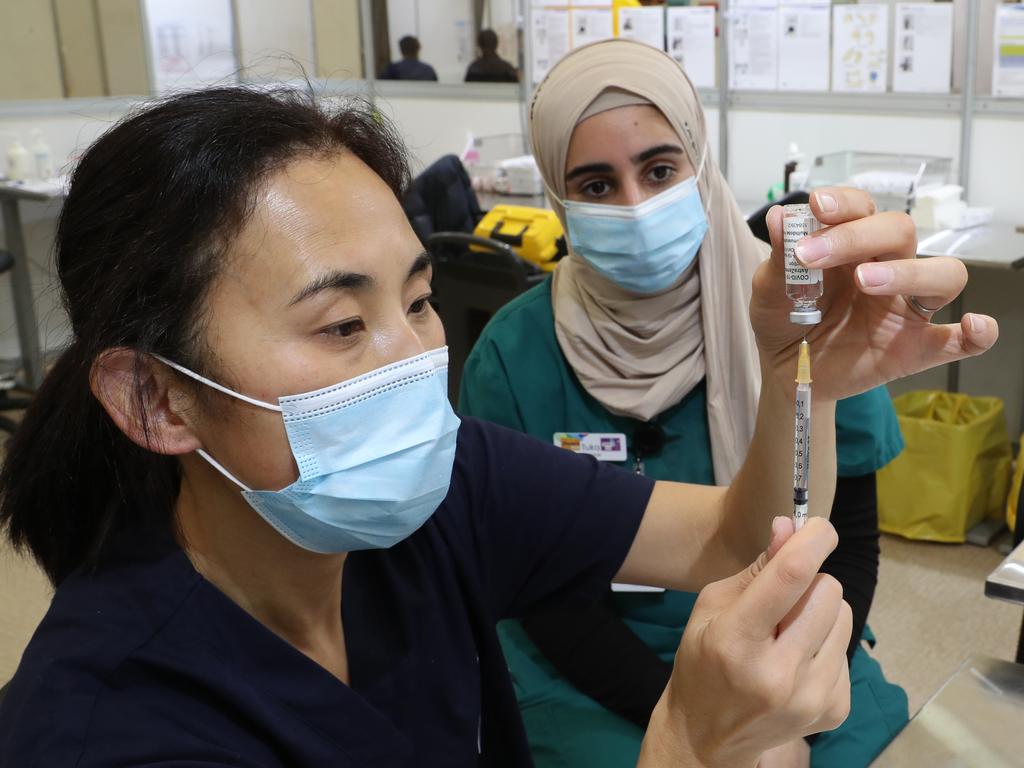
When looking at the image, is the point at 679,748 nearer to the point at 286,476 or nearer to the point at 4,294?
the point at 286,476

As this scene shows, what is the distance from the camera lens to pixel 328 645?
1099 mm

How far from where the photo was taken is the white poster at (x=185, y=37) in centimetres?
530

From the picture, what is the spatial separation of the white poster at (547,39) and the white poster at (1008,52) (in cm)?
186

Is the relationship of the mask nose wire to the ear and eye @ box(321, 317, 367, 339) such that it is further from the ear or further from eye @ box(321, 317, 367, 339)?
eye @ box(321, 317, 367, 339)

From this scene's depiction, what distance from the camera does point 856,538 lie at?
1.53 metres

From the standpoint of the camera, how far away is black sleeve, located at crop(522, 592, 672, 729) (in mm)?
1441

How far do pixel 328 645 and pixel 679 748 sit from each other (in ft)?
1.34

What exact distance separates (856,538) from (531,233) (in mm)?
2085

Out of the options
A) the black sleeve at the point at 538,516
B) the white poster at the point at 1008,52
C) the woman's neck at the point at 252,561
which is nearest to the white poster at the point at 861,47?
the white poster at the point at 1008,52

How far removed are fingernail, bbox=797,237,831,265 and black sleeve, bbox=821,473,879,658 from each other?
2.25ft

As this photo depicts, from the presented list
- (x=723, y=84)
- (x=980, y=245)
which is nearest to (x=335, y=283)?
(x=980, y=245)

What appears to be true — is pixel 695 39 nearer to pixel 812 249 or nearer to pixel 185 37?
pixel 185 37

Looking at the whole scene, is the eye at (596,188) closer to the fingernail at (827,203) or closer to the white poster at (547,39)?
the fingernail at (827,203)

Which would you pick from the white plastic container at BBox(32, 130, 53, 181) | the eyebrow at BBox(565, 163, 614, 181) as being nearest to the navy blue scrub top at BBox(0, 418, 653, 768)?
the eyebrow at BBox(565, 163, 614, 181)
